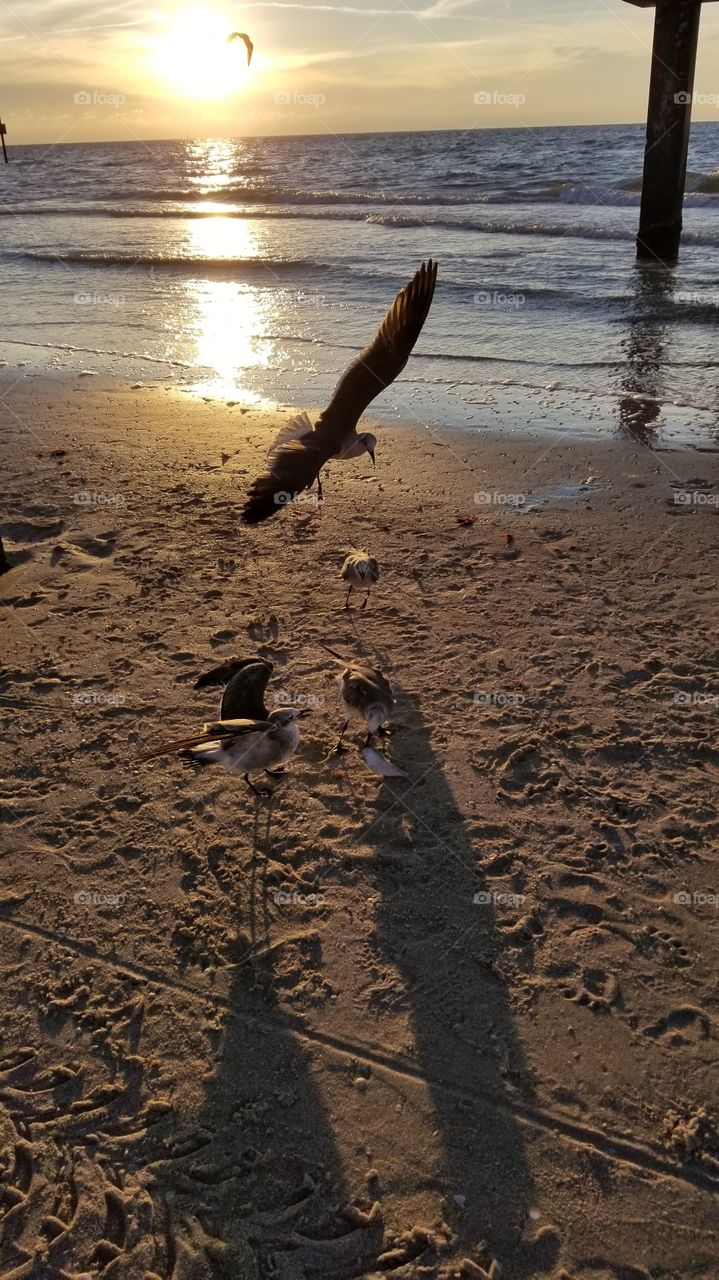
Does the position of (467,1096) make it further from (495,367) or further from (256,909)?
(495,367)

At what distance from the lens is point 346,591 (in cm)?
592

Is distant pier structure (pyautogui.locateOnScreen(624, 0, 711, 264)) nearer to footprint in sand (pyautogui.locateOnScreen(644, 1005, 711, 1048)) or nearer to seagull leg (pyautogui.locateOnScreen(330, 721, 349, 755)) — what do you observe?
seagull leg (pyautogui.locateOnScreen(330, 721, 349, 755))

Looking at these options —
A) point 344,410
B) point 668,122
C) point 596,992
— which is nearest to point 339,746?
point 596,992

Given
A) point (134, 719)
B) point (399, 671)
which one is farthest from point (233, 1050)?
point (399, 671)

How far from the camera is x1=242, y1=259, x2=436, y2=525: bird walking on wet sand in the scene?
17.6 feet

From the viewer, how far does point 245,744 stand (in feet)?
12.7

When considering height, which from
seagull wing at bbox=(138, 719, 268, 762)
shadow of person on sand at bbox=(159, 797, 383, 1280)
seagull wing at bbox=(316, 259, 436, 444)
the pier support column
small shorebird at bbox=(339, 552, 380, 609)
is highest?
the pier support column

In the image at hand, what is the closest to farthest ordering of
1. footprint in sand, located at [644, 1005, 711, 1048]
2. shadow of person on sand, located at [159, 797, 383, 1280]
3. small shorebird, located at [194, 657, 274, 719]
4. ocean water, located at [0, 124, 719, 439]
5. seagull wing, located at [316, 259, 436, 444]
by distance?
shadow of person on sand, located at [159, 797, 383, 1280], footprint in sand, located at [644, 1005, 711, 1048], small shorebird, located at [194, 657, 274, 719], seagull wing, located at [316, 259, 436, 444], ocean water, located at [0, 124, 719, 439]

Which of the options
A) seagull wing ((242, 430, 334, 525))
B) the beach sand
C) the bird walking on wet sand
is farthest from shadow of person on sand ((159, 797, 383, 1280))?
the bird walking on wet sand

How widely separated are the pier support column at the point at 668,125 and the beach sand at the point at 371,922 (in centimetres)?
1185

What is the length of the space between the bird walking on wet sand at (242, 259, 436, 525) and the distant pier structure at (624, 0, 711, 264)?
12.0 metres

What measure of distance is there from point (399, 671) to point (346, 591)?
1.01 meters

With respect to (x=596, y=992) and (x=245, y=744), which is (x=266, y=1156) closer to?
(x=596, y=992)

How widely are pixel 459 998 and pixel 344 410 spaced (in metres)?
3.80
